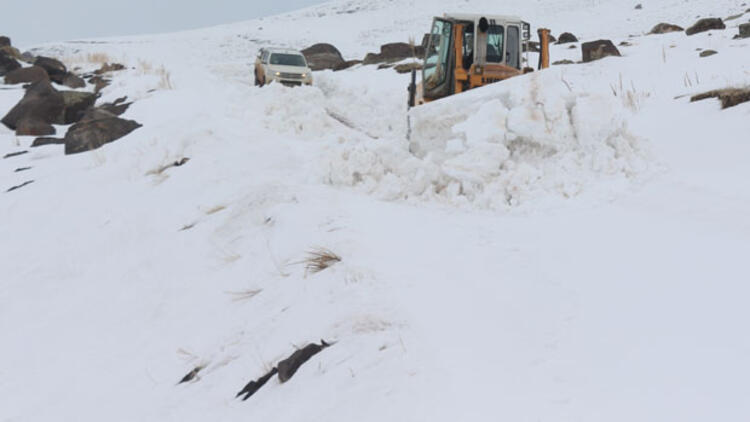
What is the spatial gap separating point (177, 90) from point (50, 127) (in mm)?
3745

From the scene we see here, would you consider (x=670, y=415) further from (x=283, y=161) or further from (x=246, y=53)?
(x=246, y=53)

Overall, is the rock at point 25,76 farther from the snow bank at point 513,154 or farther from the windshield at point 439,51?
the snow bank at point 513,154

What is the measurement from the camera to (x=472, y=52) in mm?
11508

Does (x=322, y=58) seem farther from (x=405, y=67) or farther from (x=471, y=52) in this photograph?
(x=471, y=52)

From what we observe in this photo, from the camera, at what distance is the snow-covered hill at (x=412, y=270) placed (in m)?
2.84

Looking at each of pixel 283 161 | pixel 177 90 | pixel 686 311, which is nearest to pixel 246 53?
pixel 177 90

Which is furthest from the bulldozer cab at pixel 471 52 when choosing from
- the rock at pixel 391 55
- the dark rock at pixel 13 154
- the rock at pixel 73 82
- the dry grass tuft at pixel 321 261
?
the rock at pixel 73 82

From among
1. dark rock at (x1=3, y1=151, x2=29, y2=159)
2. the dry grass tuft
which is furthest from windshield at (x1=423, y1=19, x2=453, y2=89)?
dark rock at (x1=3, y1=151, x2=29, y2=159)

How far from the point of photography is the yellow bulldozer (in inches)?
442

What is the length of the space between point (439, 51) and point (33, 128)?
11.1m

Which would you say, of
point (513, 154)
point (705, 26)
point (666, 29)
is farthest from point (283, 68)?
point (666, 29)

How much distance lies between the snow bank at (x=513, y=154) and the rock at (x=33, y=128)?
12.2 m

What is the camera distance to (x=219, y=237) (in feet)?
19.9

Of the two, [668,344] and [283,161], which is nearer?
[668,344]
